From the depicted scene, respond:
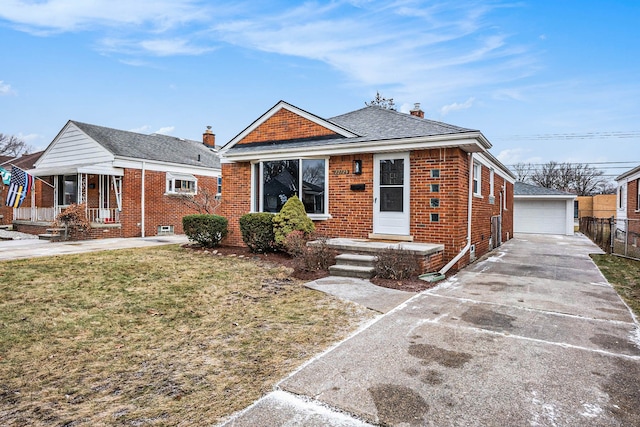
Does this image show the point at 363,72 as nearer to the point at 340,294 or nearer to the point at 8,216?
the point at 340,294

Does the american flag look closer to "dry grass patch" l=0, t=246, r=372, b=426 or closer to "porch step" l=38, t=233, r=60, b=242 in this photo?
"porch step" l=38, t=233, r=60, b=242

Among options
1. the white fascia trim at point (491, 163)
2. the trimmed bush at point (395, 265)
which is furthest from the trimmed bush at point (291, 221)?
the white fascia trim at point (491, 163)

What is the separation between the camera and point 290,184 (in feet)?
35.4

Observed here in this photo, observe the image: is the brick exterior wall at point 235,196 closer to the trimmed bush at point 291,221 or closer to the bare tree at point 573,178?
the trimmed bush at point 291,221

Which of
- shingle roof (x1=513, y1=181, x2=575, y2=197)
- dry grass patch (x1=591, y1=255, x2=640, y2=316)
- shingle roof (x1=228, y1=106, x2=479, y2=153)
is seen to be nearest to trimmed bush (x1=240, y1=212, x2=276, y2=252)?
shingle roof (x1=228, y1=106, x2=479, y2=153)

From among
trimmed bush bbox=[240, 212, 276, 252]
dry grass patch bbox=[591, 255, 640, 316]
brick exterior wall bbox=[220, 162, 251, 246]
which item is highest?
brick exterior wall bbox=[220, 162, 251, 246]

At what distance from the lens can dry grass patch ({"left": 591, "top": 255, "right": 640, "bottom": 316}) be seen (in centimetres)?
596

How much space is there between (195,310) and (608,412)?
4.72 m

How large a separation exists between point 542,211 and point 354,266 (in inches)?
825

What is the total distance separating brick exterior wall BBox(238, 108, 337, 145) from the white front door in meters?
1.97

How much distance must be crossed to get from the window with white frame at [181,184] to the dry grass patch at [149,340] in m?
10.6

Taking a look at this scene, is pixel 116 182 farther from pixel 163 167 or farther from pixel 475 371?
pixel 475 371

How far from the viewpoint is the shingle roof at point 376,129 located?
Answer: 8852 mm

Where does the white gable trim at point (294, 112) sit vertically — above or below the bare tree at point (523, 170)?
below
